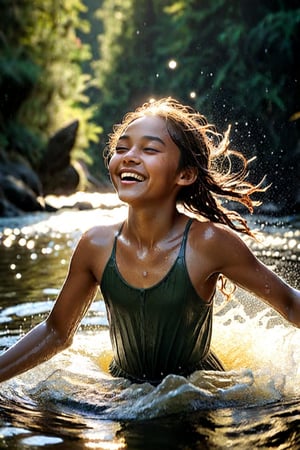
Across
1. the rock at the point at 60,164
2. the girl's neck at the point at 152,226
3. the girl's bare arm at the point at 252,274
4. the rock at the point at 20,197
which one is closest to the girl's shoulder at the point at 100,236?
the girl's neck at the point at 152,226

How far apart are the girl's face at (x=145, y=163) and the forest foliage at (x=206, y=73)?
11.6 meters

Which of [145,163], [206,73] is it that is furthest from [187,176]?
[206,73]

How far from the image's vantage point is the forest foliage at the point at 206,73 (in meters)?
19.3

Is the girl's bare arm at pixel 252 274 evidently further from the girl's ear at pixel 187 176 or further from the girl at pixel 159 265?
the girl's ear at pixel 187 176

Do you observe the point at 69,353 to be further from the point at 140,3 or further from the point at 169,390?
the point at 140,3

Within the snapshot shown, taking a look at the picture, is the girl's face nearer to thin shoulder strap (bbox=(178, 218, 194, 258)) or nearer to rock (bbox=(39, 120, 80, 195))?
thin shoulder strap (bbox=(178, 218, 194, 258))

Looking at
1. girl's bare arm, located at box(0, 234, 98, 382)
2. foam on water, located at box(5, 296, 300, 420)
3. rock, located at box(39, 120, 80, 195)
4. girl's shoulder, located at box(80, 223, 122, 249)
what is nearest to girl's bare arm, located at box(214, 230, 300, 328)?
foam on water, located at box(5, 296, 300, 420)

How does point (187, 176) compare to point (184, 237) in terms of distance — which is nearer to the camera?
point (184, 237)

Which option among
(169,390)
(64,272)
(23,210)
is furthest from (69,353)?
(23,210)

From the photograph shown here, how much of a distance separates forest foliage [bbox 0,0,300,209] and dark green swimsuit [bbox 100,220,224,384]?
38.0 ft

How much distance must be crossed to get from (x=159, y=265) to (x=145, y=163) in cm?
45

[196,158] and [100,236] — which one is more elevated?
[196,158]

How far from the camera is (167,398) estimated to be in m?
3.28

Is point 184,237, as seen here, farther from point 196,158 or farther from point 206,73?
point 206,73
